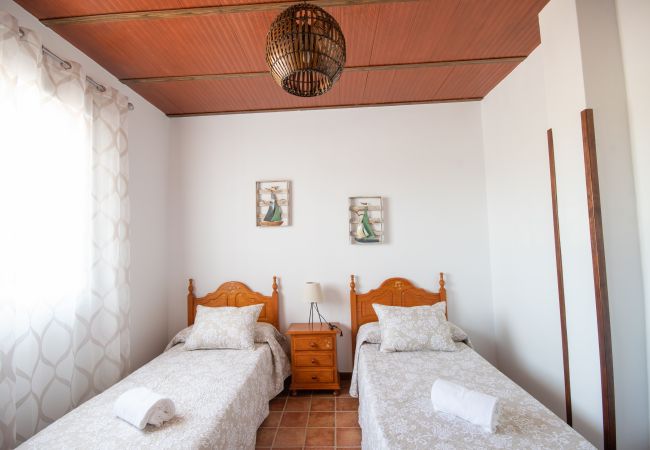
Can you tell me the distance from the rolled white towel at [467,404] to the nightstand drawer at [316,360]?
1253mm

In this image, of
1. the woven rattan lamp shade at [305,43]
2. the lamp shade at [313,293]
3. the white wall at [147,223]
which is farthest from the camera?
the lamp shade at [313,293]

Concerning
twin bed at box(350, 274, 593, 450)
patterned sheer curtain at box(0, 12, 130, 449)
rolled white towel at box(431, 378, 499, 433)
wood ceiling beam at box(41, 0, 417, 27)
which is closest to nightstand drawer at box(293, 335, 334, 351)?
twin bed at box(350, 274, 593, 450)

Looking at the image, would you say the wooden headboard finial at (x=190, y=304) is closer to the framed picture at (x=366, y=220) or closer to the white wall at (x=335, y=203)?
the white wall at (x=335, y=203)

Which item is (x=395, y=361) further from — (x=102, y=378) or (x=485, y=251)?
(x=102, y=378)

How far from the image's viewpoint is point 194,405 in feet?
5.52

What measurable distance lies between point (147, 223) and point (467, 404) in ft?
9.48

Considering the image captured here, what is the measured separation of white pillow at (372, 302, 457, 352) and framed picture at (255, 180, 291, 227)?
1.36m

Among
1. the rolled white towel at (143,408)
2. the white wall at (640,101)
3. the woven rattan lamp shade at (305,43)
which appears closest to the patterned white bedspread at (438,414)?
the white wall at (640,101)

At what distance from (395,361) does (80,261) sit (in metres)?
2.30

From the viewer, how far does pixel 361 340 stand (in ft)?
8.79

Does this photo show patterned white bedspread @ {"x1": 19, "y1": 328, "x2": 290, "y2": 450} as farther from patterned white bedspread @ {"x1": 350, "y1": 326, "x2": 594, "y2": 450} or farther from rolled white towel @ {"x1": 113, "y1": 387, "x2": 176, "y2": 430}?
patterned white bedspread @ {"x1": 350, "y1": 326, "x2": 594, "y2": 450}

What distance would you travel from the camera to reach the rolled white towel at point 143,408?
1.47 m

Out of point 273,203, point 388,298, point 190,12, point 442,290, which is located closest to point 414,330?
point 388,298

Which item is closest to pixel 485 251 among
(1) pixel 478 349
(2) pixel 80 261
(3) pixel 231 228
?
(1) pixel 478 349
